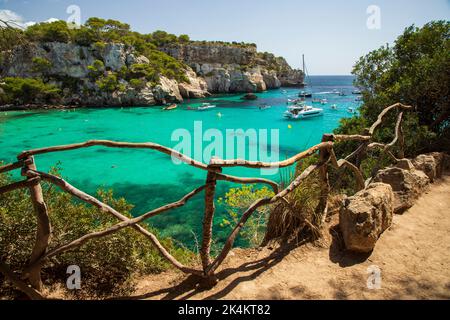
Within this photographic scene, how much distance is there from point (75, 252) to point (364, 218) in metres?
3.14

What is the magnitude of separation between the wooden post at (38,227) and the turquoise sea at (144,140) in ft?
9.79

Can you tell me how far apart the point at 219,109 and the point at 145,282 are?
1627 inches

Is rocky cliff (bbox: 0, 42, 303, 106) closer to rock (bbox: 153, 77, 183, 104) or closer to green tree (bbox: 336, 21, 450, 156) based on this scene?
rock (bbox: 153, 77, 183, 104)

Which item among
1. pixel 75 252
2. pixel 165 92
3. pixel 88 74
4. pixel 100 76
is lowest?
pixel 75 252

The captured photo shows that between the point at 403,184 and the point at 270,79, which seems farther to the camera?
the point at 270,79

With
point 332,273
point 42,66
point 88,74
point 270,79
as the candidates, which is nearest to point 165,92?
point 88,74

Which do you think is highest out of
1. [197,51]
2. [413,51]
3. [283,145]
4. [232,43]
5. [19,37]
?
[232,43]

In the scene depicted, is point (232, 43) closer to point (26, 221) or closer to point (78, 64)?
point (78, 64)

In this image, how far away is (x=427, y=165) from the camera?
4.79m

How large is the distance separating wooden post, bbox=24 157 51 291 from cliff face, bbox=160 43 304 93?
6634 cm

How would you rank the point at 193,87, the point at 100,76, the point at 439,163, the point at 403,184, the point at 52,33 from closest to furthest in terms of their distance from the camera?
the point at 403,184, the point at 439,163, the point at 100,76, the point at 52,33, the point at 193,87

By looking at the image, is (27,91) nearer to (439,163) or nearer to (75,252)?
(75,252)
